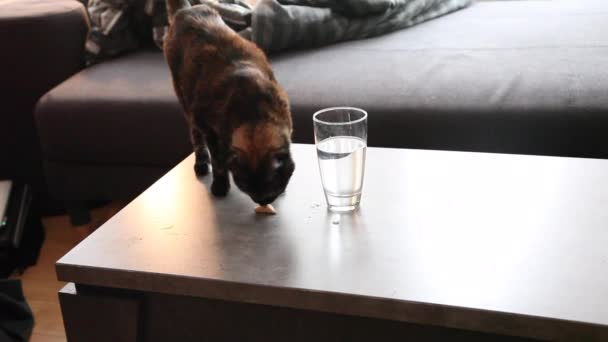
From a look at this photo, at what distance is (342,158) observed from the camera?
781mm

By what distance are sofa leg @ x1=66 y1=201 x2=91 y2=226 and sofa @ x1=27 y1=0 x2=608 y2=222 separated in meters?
0.01

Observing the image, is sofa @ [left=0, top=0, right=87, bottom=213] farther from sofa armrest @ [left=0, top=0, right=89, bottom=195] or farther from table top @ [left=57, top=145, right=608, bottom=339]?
table top @ [left=57, top=145, right=608, bottom=339]

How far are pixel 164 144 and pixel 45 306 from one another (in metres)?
0.47

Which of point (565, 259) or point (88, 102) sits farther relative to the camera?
point (88, 102)

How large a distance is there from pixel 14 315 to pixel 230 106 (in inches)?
33.6

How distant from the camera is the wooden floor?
1.33 m

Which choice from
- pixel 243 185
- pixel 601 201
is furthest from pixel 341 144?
pixel 601 201

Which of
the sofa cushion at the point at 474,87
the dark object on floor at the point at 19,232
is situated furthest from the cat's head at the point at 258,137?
the dark object on floor at the point at 19,232

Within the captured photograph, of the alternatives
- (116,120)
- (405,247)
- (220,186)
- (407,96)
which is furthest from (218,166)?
(116,120)

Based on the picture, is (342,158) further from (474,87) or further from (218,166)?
(474,87)

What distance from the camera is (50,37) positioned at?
1658mm

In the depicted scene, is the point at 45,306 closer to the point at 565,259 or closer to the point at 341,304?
the point at 341,304

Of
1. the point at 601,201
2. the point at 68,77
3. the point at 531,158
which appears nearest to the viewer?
the point at 601,201

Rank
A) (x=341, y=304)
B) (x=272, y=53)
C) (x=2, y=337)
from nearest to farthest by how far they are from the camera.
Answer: (x=341, y=304)
(x=2, y=337)
(x=272, y=53)
